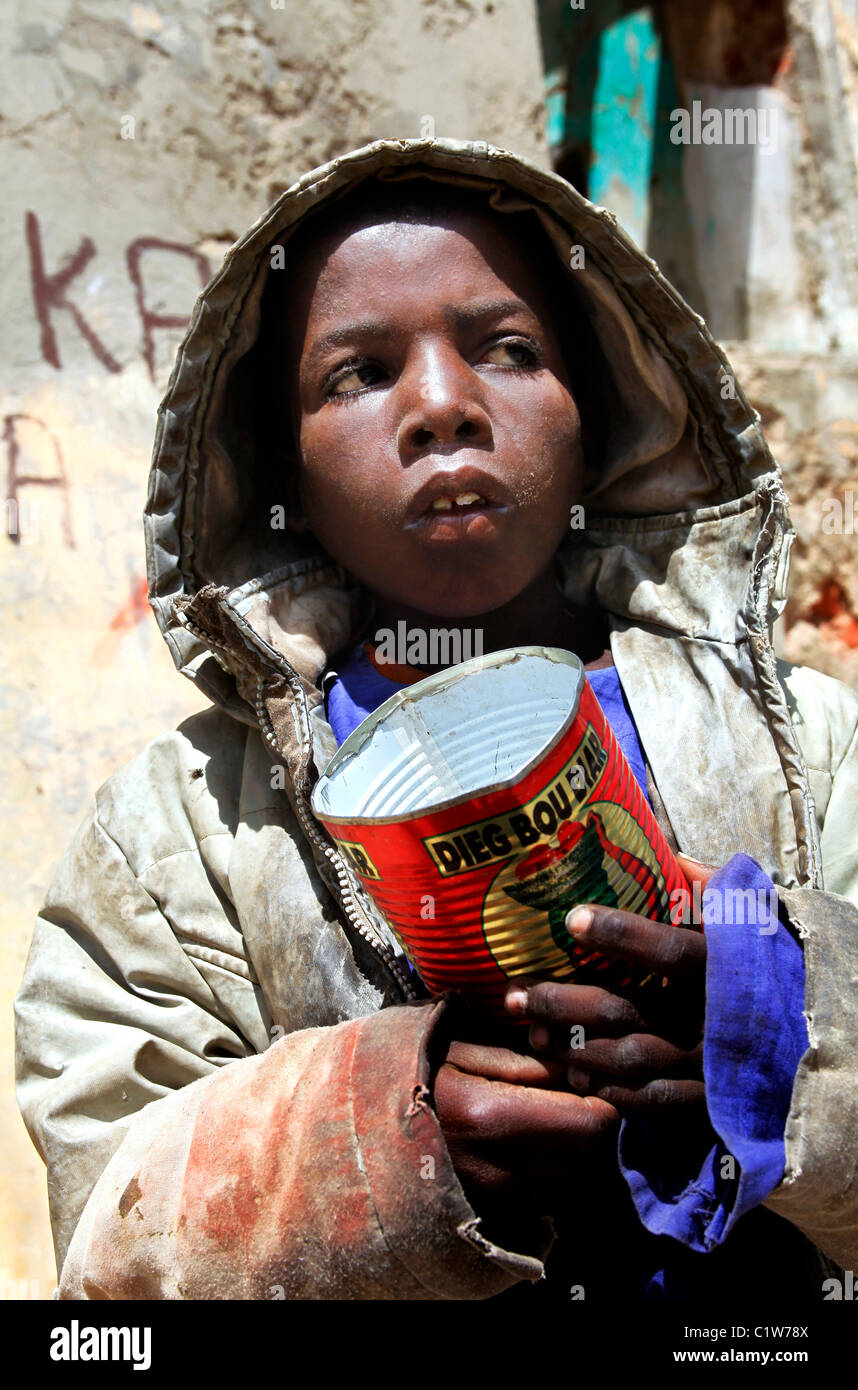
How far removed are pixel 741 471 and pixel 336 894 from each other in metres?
0.89

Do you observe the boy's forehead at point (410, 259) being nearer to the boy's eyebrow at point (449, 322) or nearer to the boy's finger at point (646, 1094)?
the boy's eyebrow at point (449, 322)

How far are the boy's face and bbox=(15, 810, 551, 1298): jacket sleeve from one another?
0.64m

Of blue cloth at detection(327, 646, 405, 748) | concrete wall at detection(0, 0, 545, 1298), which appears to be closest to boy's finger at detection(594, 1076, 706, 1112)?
blue cloth at detection(327, 646, 405, 748)

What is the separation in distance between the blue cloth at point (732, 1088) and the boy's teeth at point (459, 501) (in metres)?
0.62

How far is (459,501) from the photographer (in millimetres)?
1688

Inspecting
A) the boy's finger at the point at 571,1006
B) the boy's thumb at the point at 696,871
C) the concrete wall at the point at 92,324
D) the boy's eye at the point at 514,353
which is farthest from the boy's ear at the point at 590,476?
the concrete wall at the point at 92,324

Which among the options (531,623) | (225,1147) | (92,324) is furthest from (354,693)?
(92,324)

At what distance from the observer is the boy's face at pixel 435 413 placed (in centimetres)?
169

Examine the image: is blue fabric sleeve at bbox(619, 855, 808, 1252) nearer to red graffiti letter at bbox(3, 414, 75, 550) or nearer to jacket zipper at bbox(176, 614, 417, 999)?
jacket zipper at bbox(176, 614, 417, 999)

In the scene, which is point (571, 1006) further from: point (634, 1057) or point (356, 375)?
point (356, 375)

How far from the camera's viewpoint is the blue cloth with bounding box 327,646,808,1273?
1.24 m

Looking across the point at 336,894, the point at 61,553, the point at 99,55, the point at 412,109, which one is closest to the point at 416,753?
the point at 336,894

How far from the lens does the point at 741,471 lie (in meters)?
1.92

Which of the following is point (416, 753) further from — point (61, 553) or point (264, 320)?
point (61, 553)
